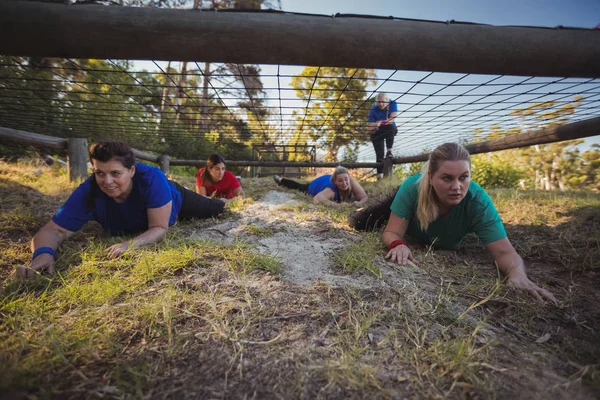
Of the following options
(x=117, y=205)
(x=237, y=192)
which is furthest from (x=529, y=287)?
(x=237, y=192)

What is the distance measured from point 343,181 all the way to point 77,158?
4.71 m

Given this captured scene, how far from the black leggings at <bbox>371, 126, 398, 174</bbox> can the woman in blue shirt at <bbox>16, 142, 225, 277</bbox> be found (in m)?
4.76

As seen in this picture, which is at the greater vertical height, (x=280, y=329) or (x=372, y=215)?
(x=372, y=215)

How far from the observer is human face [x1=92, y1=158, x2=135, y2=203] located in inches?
79.9

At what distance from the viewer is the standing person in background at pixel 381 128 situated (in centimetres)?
489

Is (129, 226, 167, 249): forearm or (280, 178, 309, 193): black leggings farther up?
(280, 178, 309, 193): black leggings

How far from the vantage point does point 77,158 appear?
14.1 ft

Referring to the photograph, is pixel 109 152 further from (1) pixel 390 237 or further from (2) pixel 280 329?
(1) pixel 390 237

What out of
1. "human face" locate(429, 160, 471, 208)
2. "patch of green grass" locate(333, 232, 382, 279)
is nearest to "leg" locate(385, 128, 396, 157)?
"human face" locate(429, 160, 471, 208)

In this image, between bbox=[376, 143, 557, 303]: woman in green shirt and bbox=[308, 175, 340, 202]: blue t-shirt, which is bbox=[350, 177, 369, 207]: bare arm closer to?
bbox=[308, 175, 340, 202]: blue t-shirt

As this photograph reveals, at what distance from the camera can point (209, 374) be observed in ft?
2.79

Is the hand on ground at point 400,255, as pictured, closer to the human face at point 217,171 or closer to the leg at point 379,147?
the human face at point 217,171

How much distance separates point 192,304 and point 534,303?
1849 mm

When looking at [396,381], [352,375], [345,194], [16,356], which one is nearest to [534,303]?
[396,381]
